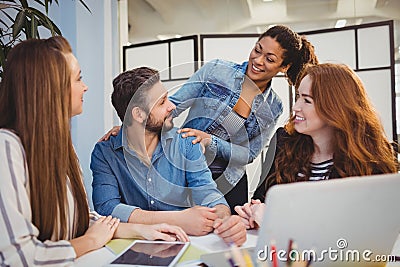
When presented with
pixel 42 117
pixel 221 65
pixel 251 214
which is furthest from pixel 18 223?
pixel 221 65

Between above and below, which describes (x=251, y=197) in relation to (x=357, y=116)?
below

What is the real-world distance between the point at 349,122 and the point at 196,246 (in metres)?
0.61

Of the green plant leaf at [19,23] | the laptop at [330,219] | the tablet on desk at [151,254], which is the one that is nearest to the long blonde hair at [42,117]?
the tablet on desk at [151,254]

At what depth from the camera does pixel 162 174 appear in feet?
5.26

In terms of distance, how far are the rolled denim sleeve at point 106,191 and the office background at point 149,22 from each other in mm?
841

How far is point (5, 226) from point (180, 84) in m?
0.94

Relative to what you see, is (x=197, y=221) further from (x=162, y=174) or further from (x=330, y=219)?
(x=330, y=219)

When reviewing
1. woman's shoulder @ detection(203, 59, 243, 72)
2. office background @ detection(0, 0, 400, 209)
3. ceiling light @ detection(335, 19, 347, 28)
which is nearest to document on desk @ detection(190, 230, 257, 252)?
woman's shoulder @ detection(203, 59, 243, 72)

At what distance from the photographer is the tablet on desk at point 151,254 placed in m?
0.96

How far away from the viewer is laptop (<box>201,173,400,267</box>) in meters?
0.74

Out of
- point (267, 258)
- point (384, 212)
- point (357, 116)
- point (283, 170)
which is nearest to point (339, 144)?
point (357, 116)

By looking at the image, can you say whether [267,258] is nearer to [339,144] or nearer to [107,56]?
[339,144]

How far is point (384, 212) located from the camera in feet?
2.63
